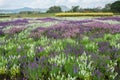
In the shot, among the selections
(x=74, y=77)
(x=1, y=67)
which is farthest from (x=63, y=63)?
(x=1, y=67)

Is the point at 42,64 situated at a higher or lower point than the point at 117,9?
higher

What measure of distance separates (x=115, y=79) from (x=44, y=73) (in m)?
1.30

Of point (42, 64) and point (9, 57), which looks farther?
point (9, 57)

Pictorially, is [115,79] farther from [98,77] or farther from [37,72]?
[37,72]

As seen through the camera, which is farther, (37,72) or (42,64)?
(42,64)

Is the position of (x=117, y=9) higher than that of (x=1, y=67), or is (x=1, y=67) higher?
(x=1, y=67)

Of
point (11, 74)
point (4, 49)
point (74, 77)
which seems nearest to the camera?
point (74, 77)

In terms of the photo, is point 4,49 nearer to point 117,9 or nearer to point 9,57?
point 9,57

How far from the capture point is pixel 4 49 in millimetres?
6750

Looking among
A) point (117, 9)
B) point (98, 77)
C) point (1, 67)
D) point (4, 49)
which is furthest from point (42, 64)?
point (117, 9)

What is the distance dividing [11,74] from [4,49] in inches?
72.9

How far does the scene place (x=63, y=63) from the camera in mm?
5102

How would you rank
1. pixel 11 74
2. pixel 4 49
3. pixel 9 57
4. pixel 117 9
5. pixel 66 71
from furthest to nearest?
pixel 117 9 → pixel 4 49 → pixel 9 57 → pixel 11 74 → pixel 66 71

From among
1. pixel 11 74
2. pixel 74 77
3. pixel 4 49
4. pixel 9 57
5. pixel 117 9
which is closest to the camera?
pixel 74 77
